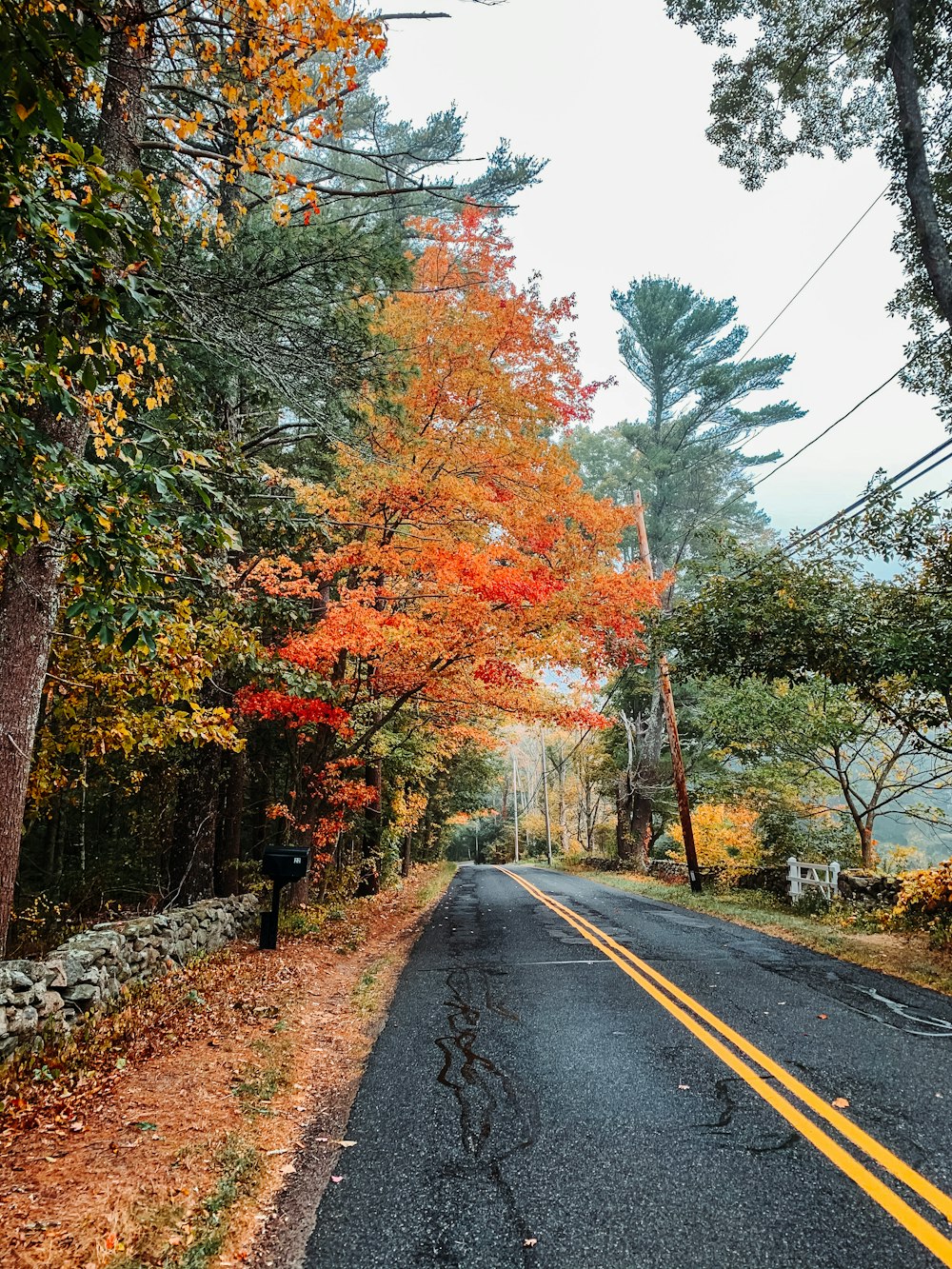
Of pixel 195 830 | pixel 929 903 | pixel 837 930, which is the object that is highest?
pixel 195 830

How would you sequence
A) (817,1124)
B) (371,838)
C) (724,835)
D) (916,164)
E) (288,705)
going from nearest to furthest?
(817,1124) < (916,164) < (288,705) < (371,838) < (724,835)

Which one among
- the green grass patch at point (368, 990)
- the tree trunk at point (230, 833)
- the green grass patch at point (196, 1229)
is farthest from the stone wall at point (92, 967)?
the tree trunk at point (230, 833)

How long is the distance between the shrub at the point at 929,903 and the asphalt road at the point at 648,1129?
2084mm

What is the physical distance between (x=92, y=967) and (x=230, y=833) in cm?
582

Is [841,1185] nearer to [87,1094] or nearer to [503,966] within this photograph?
[87,1094]

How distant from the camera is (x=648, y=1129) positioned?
3508 mm

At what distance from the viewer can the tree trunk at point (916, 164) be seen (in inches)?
313

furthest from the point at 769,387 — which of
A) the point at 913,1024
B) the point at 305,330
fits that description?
the point at 913,1024

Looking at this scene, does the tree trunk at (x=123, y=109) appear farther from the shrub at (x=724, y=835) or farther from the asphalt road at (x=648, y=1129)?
the shrub at (x=724, y=835)

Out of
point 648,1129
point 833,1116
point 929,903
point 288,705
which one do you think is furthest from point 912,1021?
point 288,705

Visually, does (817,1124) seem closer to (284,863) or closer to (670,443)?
(284,863)

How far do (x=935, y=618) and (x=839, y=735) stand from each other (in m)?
6.26

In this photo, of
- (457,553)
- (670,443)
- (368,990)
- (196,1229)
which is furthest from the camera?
(670,443)

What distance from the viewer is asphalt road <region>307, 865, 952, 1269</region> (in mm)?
2627
